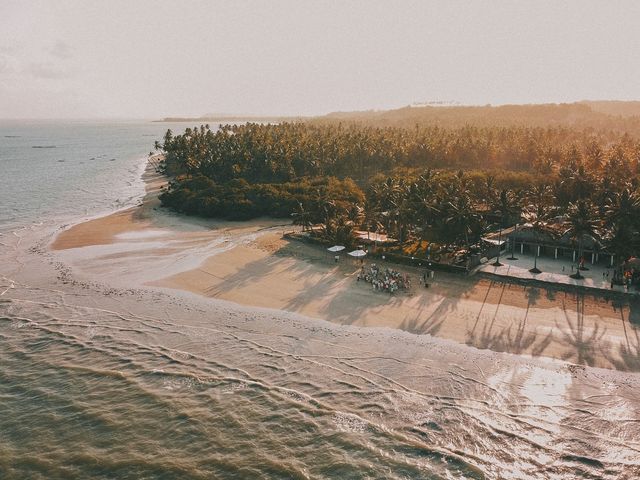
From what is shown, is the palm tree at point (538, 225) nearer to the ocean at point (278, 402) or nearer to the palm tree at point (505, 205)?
the palm tree at point (505, 205)

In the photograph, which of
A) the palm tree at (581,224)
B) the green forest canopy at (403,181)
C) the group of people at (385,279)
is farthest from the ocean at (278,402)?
the green forest canopy at (403,181)

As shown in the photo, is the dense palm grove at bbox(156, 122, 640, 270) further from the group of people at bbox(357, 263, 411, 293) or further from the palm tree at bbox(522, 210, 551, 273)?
the group of people at bbox(357, 263, 411, 293)

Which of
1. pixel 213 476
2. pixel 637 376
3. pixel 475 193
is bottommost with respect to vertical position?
pixel 213 476

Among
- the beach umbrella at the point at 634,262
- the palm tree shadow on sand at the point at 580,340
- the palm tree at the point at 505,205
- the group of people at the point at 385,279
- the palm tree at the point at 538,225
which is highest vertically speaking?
the palm tree at the point at 505,205

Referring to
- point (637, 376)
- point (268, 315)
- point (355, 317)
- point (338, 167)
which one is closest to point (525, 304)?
point (637, 376)

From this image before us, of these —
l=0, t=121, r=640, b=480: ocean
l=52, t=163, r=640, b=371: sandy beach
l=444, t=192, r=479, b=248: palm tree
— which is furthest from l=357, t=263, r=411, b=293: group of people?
l=0, t=121, r=640, b=480: ocean

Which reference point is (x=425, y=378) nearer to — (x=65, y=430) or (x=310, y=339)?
(x=310, y=339)
